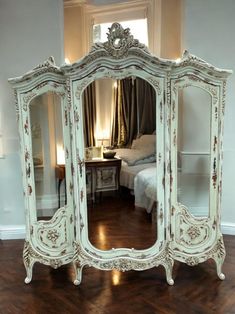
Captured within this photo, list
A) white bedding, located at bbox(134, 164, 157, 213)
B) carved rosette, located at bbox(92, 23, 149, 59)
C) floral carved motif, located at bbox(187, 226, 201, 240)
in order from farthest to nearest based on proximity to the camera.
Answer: floral carved motif, located at bbox(187, 226, 201, 240)
white bedding, located at bbox(134, 164, 157, 213)
carved rosette, located at bbox(92, 23, 149, 59)

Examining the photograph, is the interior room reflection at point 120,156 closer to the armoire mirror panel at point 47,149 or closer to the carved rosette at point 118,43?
the armoire mirror panel at point 47,149

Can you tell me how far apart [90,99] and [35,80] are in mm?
482

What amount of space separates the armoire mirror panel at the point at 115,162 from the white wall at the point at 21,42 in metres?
1.29

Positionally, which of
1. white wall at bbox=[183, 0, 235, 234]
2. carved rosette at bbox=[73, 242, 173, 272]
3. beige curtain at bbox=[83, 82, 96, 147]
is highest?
white wall at bbox=[183, 0, 235, 234]

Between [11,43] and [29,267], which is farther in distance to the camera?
[11,43]

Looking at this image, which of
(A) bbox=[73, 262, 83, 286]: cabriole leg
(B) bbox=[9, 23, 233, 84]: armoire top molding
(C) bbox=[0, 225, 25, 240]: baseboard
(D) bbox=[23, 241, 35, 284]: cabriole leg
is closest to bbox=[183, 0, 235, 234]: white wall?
(B) bbox=[9, 23, 233, 84]: armoire top molding

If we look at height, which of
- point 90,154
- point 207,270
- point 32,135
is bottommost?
point 207,270

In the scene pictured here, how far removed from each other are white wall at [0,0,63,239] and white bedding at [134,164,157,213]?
5.59 feet

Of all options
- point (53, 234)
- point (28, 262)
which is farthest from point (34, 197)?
point (28, 262)

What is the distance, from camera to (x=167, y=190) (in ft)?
8.62

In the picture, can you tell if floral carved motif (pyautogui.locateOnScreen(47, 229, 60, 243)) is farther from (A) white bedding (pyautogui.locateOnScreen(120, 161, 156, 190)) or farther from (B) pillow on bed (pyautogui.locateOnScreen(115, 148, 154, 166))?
(B) pillow on bed (pyautogui.locateOnScreen(115, 148, 154, 166))

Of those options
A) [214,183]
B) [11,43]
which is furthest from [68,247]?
[11,43]

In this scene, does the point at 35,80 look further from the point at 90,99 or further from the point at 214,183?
the point at 214,183

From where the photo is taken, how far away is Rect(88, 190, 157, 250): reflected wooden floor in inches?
106
